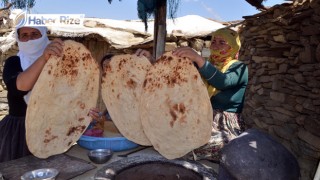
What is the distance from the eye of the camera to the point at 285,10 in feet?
17.3

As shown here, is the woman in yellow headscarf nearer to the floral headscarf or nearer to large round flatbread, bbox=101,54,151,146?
the floral headscarf

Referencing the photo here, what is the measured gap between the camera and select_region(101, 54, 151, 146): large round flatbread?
190cm

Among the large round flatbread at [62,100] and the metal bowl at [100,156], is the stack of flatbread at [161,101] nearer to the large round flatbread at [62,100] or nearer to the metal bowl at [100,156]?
the large round flatbread at [62,100]

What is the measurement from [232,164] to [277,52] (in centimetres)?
480

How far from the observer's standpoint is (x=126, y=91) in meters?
1.95

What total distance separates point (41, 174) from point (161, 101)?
3.00 feet

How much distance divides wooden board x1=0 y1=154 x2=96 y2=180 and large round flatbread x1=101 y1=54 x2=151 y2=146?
1.50 ft

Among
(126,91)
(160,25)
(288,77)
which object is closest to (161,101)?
(126,91)

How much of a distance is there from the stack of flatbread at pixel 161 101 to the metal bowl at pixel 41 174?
0.53m

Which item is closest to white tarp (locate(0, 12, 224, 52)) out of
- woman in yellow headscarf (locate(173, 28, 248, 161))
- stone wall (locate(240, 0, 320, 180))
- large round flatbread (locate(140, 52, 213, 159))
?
stone wall (locate(240, 0, 320, 180))

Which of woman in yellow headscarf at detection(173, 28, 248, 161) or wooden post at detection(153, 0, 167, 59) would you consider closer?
wooden post at detection(153, 0, 167, 59)

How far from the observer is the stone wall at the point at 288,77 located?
4.33 m

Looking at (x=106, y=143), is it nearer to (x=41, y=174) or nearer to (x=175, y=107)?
(x=41, y=174)

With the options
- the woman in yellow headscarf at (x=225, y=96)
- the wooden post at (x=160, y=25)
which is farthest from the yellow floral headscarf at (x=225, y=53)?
the wooden post at (x=160, y=25)
